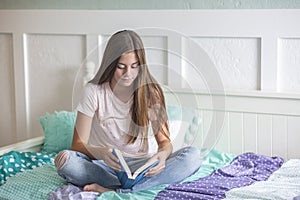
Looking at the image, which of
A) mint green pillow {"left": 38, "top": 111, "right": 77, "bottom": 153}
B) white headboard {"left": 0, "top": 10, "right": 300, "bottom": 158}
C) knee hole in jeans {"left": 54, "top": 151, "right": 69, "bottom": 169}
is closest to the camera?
knee hole in jeans {"left": 54, "top": 151, "right": 69, "bottom": 169}

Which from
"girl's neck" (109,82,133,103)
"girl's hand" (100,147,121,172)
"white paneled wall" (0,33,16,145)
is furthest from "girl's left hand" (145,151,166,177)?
"white paneled wall" (0,33,16,145)

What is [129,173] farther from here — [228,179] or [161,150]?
[228,179]

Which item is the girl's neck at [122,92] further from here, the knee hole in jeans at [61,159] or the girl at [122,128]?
the knee hole in jeans at [61,159]

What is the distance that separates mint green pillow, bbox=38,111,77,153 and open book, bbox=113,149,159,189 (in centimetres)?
62

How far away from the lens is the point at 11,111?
3230 millimetres

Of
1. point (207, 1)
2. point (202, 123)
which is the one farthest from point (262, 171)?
point (207, 1)

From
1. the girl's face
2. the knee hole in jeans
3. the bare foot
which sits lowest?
the bare foot

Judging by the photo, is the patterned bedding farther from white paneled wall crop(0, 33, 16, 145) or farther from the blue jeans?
white paneled wall crop(0, 33, 16, 145)

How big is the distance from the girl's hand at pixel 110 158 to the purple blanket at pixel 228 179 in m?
0.17

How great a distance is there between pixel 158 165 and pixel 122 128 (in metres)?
0.17

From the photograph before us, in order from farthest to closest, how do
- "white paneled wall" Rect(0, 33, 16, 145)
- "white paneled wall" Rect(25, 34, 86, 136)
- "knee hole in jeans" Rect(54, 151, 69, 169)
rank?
1. "white paneled wall" Rect(0, 33, 16, 145)
2. "white paneled wall" Rect(25, 34, 86, 136)
3. "knee hole in jeans" Rect(54, 151, 69, 169)

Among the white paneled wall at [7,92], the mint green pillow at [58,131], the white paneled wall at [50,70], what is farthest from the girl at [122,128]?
the white paneled wall at [7,92]

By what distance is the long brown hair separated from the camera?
204 centimetres

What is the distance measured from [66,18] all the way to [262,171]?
1262mm
